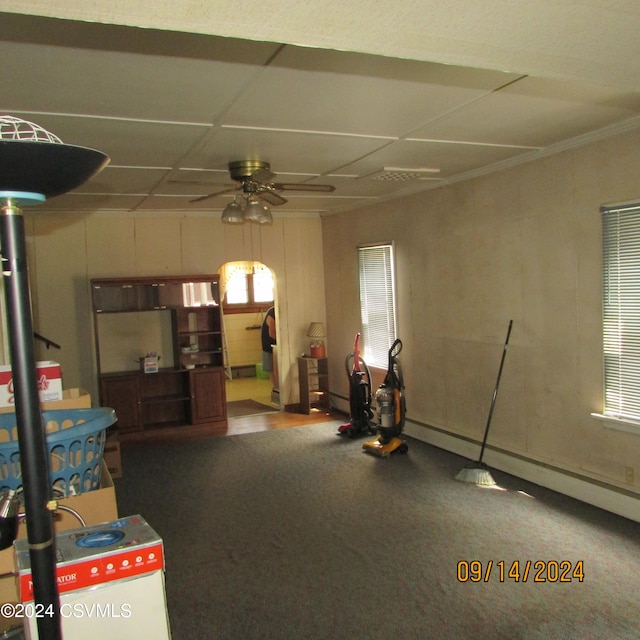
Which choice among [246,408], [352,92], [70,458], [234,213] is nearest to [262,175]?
[234,213]

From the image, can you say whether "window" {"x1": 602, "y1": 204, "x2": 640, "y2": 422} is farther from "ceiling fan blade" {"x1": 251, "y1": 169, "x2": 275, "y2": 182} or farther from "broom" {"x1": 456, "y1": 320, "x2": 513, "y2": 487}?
"ceiling fan blade" {"x1": 251, "y1": 169, "x2": 275, "y2": 182}

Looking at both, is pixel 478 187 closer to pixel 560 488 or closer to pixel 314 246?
pixel 560 488

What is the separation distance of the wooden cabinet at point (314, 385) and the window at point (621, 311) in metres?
4.18

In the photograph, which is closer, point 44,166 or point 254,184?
point 44,166

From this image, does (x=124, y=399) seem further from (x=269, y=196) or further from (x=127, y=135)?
(x=127, y=135)

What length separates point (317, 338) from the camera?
788 centimetres

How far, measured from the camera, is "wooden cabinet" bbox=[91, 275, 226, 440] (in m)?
6.70

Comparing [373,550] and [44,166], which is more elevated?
[44,166]

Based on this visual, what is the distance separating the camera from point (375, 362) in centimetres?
704

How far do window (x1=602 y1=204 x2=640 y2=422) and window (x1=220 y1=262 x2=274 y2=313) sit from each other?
7130mm

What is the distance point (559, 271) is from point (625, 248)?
0.58m

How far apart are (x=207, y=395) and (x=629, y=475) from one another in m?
4.76
